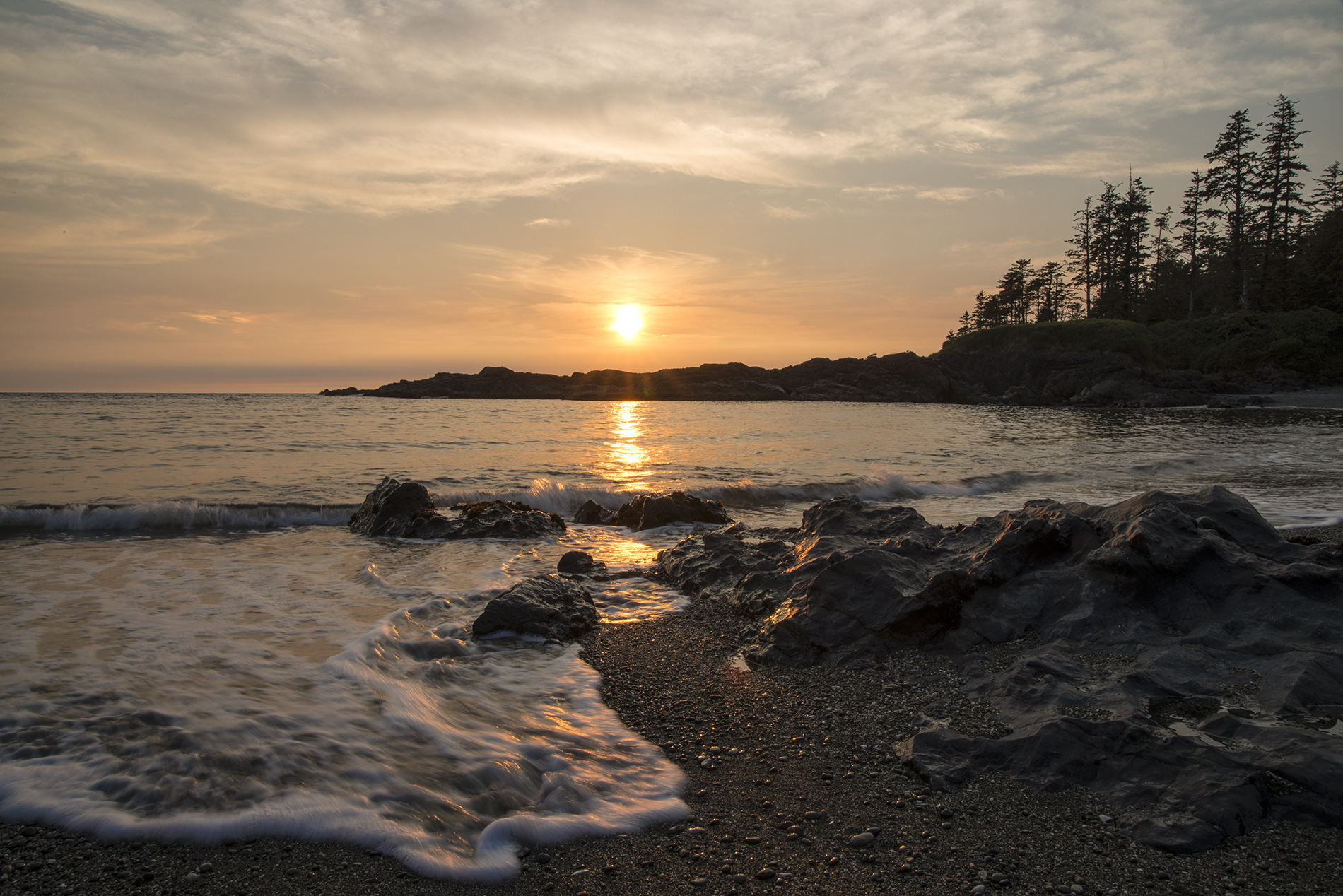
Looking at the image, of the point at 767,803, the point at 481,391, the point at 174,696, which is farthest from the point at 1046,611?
the point at 481,391

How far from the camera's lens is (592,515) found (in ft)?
39.8

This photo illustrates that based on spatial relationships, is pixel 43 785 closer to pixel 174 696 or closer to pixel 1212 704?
pixel 174 696

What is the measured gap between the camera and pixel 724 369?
97.6 m

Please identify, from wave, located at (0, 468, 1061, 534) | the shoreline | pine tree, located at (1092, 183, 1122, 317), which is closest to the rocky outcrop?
wave, located at (0, 468, 1061, 534)

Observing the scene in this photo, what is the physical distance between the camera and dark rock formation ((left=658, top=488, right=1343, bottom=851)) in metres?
3.05

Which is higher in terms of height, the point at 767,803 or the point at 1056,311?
the point at 1056,311

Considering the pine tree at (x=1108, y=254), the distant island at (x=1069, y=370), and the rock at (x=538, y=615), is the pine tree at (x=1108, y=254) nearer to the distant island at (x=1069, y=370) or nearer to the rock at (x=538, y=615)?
the distant island at (x=1069, y=370)

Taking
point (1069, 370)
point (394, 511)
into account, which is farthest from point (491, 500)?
point (1069, 370)

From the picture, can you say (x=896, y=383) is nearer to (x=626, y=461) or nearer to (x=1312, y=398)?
(x=1312, y=398)

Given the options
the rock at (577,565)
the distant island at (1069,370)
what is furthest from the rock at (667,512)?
the distant island at (1069,370)

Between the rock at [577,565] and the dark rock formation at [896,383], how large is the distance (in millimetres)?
55928

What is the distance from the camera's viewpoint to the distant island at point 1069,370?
1954 inches

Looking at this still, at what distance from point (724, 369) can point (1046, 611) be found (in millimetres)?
93598

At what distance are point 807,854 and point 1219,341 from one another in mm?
71900
